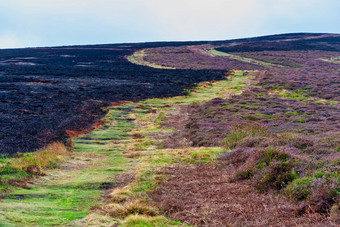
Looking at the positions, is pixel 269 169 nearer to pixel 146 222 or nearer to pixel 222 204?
pixel 222 204

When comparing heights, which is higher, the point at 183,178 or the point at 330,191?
the point at 330,191

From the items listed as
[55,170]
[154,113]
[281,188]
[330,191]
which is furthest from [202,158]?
[154,113]

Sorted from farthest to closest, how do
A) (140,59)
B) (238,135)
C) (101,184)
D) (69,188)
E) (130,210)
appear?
(140,59) → (238,135) → (101,184) → (69,188) → (130,210)

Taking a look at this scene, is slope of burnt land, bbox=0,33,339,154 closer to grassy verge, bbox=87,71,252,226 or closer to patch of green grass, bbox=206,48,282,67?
patch of green grass, bbox=206,48,282,67

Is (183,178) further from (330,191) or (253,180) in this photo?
(330,191)

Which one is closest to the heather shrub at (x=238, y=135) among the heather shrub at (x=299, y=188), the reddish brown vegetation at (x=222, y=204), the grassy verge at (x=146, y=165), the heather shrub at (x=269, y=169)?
the grassy verge at (x=146, y=165)

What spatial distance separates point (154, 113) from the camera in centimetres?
3125

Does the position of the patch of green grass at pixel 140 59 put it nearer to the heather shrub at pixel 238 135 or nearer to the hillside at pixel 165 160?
the hillside at pixel 165 160

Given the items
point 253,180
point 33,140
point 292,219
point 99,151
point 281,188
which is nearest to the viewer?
point 292,219

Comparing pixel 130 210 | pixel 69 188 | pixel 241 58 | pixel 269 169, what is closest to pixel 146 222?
pixel 130 210

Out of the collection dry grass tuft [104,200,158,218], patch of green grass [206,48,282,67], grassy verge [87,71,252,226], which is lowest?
grassy verge [87,71,252,226]

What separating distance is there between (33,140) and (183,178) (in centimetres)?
1010

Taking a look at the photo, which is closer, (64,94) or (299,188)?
(299,188)

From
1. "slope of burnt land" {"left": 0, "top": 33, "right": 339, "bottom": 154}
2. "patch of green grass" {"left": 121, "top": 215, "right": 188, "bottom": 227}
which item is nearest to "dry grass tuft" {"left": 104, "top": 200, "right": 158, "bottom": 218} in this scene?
"patch of green grass" {"left": 121, "top": 215, "right": 188, "bottom": 227}
